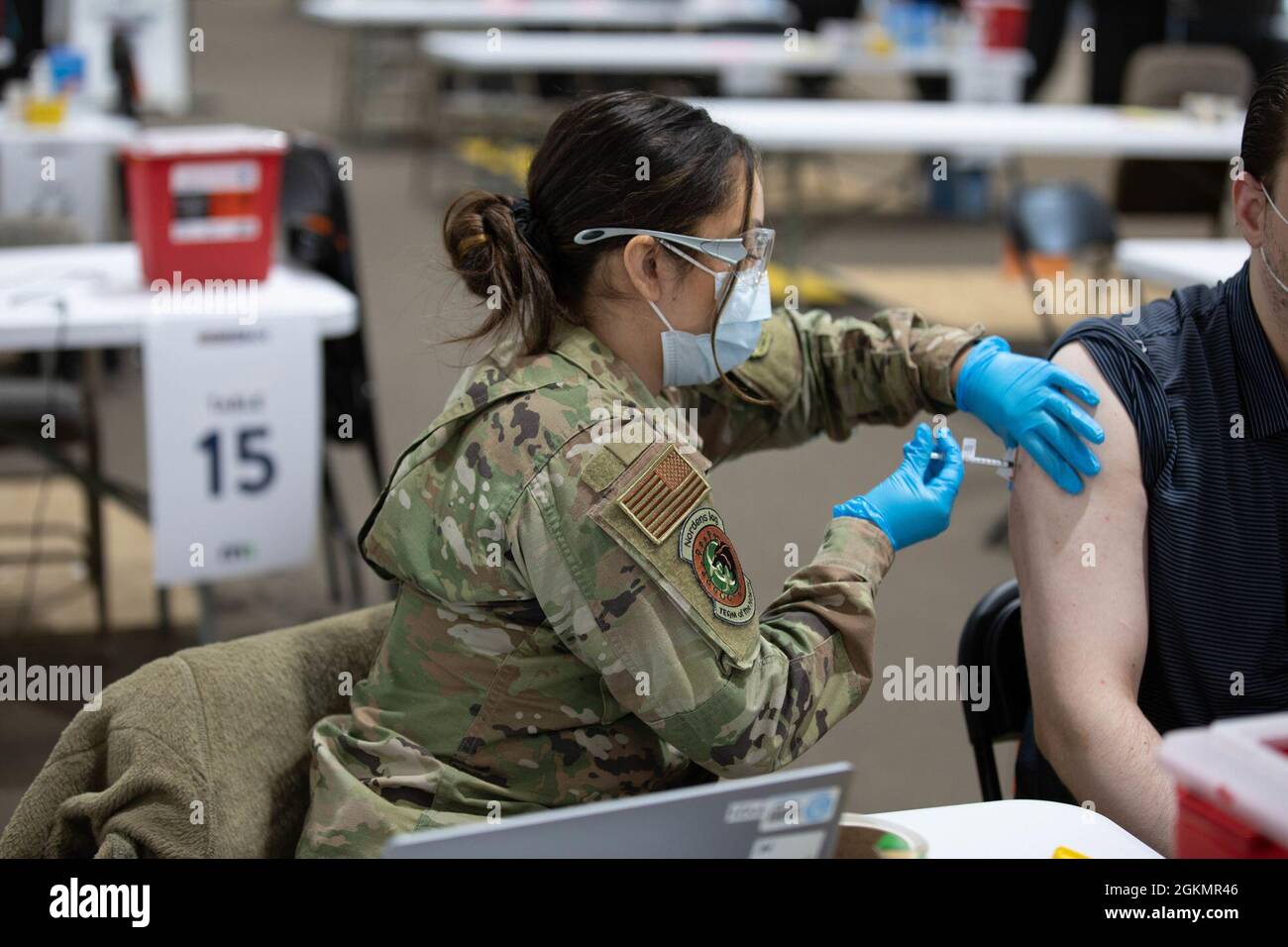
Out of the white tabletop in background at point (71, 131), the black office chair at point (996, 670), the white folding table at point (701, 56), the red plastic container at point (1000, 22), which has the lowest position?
the black office chair at point (996, 670)

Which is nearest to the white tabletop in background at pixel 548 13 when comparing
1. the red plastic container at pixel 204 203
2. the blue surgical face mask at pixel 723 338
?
the red plastic container at pixel 204 203

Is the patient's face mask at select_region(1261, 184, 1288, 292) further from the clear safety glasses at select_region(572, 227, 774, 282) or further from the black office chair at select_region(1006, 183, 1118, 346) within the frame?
the black office chair at select_region(1006, 183, 1118, 346)

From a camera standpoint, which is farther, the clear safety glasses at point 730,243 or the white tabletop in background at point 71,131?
the white tabletop in background at point 71,131

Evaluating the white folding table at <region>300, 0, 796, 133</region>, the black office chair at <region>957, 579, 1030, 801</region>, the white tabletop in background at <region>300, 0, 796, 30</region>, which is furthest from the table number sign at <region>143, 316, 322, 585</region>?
the white tabletop in background at <region>300, 0, 796, 30</region>

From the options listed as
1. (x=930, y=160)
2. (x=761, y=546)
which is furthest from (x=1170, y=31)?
(x=761, y=546)

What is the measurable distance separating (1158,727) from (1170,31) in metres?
7.02

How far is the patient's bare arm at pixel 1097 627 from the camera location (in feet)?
4.89

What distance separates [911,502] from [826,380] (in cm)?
36

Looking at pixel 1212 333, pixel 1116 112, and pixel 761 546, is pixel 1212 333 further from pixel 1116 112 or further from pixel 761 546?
pixel 1116 112

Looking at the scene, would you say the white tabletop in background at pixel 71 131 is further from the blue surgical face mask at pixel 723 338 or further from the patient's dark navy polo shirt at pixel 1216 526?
the patient's dark navy polo shirt at pixel 1216 526

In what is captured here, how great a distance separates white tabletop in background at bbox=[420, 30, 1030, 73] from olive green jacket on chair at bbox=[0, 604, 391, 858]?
6091 millimetres

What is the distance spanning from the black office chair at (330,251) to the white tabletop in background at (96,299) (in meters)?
0.06

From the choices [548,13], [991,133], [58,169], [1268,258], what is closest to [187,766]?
[1268,258]

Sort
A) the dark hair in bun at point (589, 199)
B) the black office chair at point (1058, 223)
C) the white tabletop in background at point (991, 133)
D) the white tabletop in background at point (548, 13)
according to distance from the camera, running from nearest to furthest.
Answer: the dark hair in bun at point (589, 199)
the black office chair at point (1058, 223)
the white tabletop in background at point (991, 133)
the white tabletop in background at point (548, 13)
